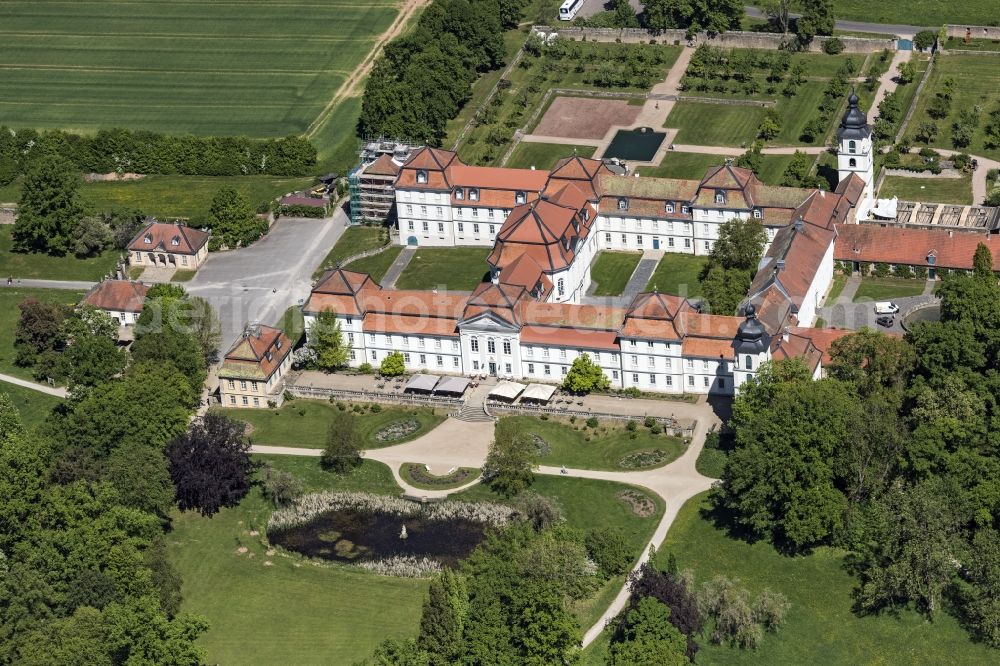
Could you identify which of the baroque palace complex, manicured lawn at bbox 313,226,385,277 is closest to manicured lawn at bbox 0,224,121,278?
manicured lawn at bbox 313,226,385,277

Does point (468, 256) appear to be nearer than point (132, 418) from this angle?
No

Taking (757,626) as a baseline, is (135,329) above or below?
above

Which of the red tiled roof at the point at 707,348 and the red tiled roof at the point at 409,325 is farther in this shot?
the red tiled roof at the point at 409,325

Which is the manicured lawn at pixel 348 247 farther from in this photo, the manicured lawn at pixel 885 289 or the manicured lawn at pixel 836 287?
the manicured lawn at pixel 885 289

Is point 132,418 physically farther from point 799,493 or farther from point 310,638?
point 799,493

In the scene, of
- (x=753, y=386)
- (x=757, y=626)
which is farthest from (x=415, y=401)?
(x=757, y=626)

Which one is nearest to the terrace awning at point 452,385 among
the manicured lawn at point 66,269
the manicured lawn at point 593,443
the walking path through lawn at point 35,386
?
the manicured lawn at point 593,443
